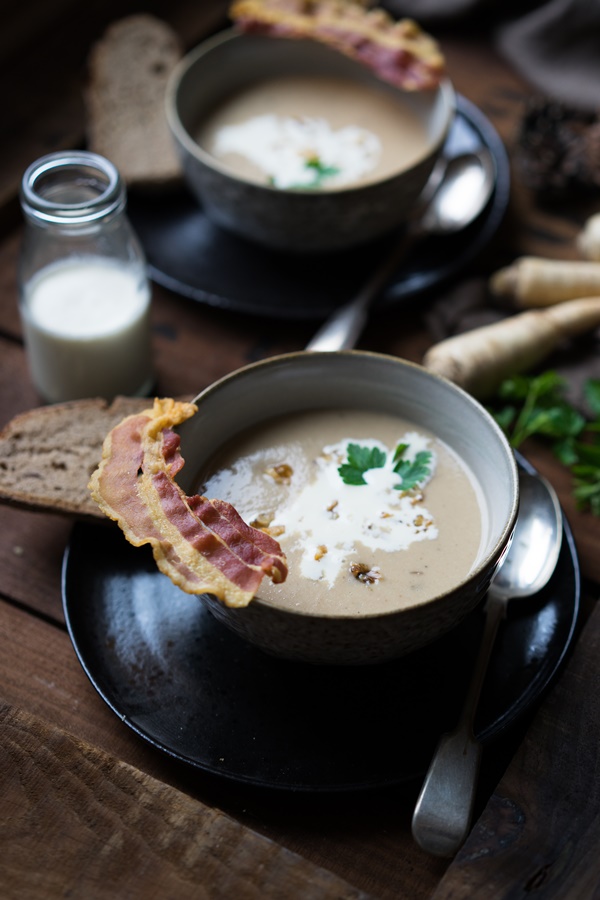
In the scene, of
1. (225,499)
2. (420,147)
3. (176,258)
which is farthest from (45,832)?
(420,147)

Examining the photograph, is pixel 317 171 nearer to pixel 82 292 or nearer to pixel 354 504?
pixel 82 292

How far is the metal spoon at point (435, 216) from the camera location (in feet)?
6.84

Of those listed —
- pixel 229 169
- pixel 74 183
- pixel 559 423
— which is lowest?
pixel 559 423

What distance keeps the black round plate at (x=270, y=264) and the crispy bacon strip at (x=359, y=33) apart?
0.33 m

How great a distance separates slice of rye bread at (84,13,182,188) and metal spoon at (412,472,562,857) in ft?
4.00

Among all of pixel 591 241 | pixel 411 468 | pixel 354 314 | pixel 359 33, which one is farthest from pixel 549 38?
pixel 411 468

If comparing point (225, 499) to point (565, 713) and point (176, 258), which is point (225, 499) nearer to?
point (565, 713)

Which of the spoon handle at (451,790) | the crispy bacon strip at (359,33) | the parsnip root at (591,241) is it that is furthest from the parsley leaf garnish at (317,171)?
the spoon handle at (451,790)

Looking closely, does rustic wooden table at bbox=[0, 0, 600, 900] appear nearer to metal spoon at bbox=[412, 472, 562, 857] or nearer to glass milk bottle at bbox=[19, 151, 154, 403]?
metal spoon at bbox=[412, 472, 562, 857]

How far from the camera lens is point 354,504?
153cm

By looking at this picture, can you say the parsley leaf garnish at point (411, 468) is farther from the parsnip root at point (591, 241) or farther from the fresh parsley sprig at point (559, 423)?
the parsnip root at point (591, 241)

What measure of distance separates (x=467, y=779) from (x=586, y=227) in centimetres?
146

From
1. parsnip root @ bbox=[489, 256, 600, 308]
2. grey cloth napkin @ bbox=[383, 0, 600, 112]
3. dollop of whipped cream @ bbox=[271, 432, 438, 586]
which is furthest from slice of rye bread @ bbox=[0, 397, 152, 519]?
grey cloth napkin @ bbox=[383, 0, 600, 112]

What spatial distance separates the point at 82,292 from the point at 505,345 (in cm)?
85
